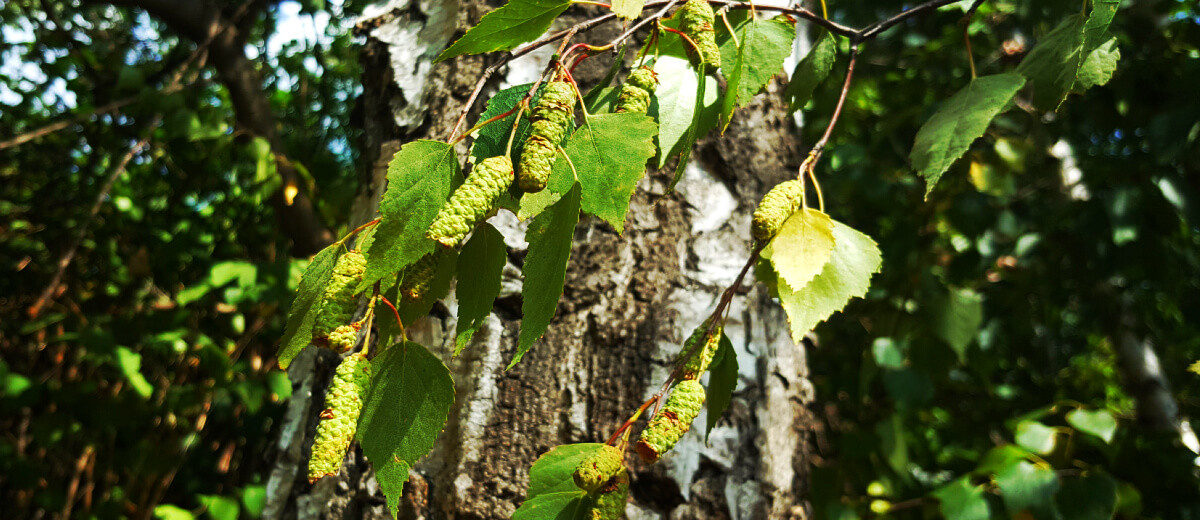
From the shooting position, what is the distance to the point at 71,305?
255 cm

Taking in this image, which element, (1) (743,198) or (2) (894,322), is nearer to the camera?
(1) (743,198)

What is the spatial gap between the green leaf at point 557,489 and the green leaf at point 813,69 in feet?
1.22

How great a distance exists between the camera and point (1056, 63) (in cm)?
56

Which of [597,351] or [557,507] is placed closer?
[557,507]

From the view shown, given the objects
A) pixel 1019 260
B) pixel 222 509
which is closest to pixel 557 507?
pixel 222 509

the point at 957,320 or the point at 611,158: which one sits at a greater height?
the point at 611,158

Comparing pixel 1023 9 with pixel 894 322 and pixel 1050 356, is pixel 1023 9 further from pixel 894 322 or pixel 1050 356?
pixel 1050 356

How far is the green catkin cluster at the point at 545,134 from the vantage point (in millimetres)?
361

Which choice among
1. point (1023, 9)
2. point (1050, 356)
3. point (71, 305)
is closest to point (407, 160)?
point (1023, 9)

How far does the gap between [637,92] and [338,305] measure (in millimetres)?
217

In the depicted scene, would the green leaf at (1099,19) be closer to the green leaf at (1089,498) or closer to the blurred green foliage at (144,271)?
the green leaf at (1089,498)

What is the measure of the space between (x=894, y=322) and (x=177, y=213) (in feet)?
7.45

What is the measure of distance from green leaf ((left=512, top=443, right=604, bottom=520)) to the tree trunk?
244 millimetres

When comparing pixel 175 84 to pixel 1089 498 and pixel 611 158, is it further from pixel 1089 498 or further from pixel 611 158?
pixel 1089 498
